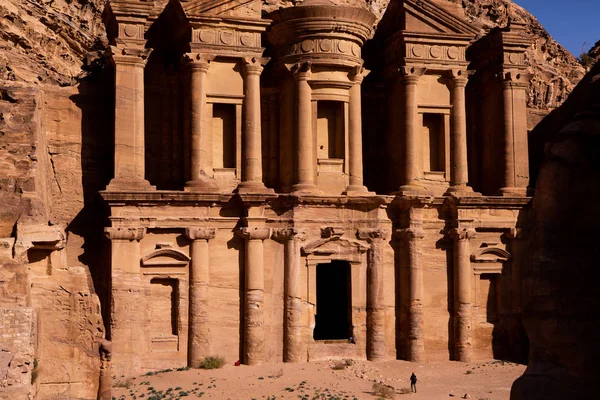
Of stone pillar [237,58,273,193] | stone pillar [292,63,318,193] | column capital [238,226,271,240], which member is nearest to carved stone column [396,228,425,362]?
stone pillar [292,63,318,193]

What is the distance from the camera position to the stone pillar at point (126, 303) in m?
21.7

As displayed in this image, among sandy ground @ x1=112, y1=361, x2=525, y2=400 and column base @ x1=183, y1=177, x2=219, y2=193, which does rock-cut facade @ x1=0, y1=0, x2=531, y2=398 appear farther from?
sandy ground @ x1=112, y1=361, x2=525, y2=400

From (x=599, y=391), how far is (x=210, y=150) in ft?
62.6

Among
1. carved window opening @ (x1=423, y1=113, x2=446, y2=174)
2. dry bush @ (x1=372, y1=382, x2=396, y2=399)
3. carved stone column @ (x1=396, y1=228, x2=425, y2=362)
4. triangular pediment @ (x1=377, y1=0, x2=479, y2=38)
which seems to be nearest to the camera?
dry bush @ (x1=372, y1=382, x2=396, y2=399)

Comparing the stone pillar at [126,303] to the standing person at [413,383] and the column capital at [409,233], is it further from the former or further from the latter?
the column capital at [409,233]

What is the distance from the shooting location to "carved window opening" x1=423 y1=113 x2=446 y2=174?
85.7ft

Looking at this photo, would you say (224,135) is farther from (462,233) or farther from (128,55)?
(462,233)

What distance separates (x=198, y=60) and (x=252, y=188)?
151 inches

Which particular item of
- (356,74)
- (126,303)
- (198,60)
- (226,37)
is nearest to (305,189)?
(356,74)

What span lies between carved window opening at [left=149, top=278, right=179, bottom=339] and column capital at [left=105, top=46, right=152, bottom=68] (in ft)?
19.4

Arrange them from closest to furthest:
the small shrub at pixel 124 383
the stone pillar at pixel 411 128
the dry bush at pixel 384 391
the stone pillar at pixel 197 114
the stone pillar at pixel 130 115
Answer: the dry bush at pixel 384 391 < the small shrub at pixel 124 383 < the stone pillar at pixel 130 115 < the stone pillar at pixel 197 114 < the stone pillar at pixel 411 128

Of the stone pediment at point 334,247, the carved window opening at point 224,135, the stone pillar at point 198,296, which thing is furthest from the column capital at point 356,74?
the stone pillar at point 198,296

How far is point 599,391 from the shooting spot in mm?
5871

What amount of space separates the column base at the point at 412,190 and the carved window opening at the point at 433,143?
1110 mm
